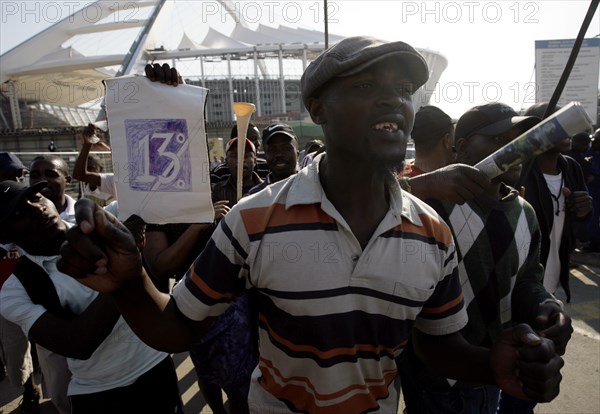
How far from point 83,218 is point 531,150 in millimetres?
1199

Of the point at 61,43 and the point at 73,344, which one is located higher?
the point at 61,43

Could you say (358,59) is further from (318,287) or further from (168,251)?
(168,251)

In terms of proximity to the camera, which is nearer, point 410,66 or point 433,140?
point 410,66

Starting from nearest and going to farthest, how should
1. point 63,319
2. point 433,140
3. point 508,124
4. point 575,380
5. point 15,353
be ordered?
point 63,319, point 508,124, point 433,140, point 15,353, point 575,380

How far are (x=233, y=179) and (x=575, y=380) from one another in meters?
3.14

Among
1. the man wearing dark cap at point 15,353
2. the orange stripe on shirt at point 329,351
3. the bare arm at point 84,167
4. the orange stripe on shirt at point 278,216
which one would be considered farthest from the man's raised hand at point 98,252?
the bare arm at point 84,167

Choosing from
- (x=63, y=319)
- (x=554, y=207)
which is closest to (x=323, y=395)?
(x=63, y=319)

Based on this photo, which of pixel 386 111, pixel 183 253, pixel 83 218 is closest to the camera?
pixel 83 218

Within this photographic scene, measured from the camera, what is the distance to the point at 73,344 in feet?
5.52

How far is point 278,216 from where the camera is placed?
1.24 meters

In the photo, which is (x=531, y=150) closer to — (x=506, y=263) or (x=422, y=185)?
(x=422, y=185)

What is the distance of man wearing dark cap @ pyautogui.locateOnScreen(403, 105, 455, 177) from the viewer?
284cm

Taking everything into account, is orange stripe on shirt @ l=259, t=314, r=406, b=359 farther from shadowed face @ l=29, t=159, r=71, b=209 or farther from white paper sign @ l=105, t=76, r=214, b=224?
shadowed face @ l=29, t=159, r=71, b=209

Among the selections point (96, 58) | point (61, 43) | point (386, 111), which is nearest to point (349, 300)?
point (386, 111)
